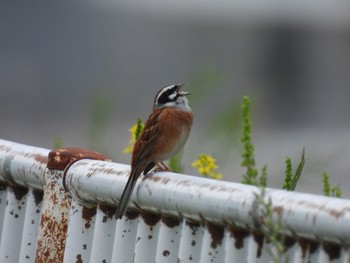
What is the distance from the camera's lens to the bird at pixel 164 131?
5.27m

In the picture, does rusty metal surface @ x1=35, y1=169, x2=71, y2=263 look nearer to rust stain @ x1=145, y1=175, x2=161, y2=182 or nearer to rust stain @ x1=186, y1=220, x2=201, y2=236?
rust stain @ x1=145, y1=175, x2=161, y2=182

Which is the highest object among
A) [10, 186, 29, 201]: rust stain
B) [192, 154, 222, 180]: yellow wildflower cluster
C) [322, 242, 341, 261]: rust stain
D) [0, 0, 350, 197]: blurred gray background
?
[0, 0, 350, 197]: blurred gray background

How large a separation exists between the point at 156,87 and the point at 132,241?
597 inches

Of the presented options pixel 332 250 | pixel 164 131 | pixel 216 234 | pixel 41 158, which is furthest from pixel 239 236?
pixel 164 131

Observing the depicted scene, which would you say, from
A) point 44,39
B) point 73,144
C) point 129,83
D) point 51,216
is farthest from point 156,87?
point 51,216

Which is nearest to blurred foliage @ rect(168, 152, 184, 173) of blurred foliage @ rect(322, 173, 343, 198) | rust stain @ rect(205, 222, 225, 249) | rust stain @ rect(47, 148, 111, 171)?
blurred foliage @ rect(322, 173, 343, 198)

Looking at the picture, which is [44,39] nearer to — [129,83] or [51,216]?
[129,83]

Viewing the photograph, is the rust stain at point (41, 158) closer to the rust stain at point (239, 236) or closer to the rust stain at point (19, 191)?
the rust stain at point (19, 191)

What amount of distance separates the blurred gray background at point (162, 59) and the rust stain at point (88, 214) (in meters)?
12.8

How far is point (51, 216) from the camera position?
4340mm

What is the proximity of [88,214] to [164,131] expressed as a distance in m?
1.49

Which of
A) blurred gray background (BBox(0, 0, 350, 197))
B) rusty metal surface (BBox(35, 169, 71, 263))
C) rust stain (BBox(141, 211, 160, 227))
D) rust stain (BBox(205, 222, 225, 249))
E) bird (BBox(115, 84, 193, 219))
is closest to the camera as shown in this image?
rust stain (BBox(205, 222, 225, 249))

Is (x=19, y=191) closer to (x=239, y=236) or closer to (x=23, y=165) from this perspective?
(x=23, y=165)

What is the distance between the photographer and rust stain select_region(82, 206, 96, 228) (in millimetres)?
4211
